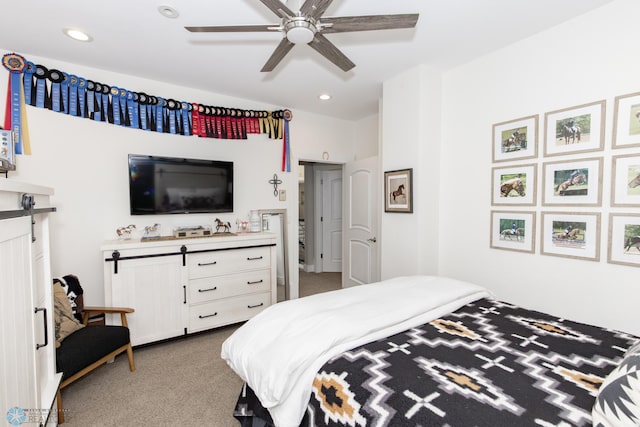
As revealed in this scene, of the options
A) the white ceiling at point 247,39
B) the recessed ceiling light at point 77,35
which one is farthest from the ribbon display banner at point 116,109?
the recessed ceiling light at point 77,35

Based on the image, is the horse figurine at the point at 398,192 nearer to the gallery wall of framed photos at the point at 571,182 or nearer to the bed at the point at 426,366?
the gallery wall of framed photos at the point at 571,182

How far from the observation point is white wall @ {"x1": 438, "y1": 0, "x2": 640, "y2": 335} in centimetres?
193

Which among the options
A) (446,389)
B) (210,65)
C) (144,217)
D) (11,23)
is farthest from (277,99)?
(446,389)

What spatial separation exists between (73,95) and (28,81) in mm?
303

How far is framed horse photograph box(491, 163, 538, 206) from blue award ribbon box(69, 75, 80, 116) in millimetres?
3914

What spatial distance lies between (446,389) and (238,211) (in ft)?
10.2

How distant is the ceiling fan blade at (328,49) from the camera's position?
5.62ft

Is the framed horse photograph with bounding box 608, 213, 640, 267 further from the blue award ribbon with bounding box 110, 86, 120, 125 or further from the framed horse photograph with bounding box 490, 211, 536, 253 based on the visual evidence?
the blue award ribbon with bounding box 110, 86, 120, 125

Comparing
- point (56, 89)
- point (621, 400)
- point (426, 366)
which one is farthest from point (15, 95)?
point (621, 400)

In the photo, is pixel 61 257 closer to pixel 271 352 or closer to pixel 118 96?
pixel 118 96

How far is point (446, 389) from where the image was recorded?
1.03m

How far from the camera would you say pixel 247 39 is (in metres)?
2.29

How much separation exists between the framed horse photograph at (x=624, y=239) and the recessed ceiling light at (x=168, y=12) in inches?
129

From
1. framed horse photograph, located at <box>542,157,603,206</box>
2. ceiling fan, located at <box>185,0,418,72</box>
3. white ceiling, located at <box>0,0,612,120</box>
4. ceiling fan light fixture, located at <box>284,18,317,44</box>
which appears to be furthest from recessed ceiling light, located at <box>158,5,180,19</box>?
framed horse photograph, located at <box>542,157,603,206</box>
